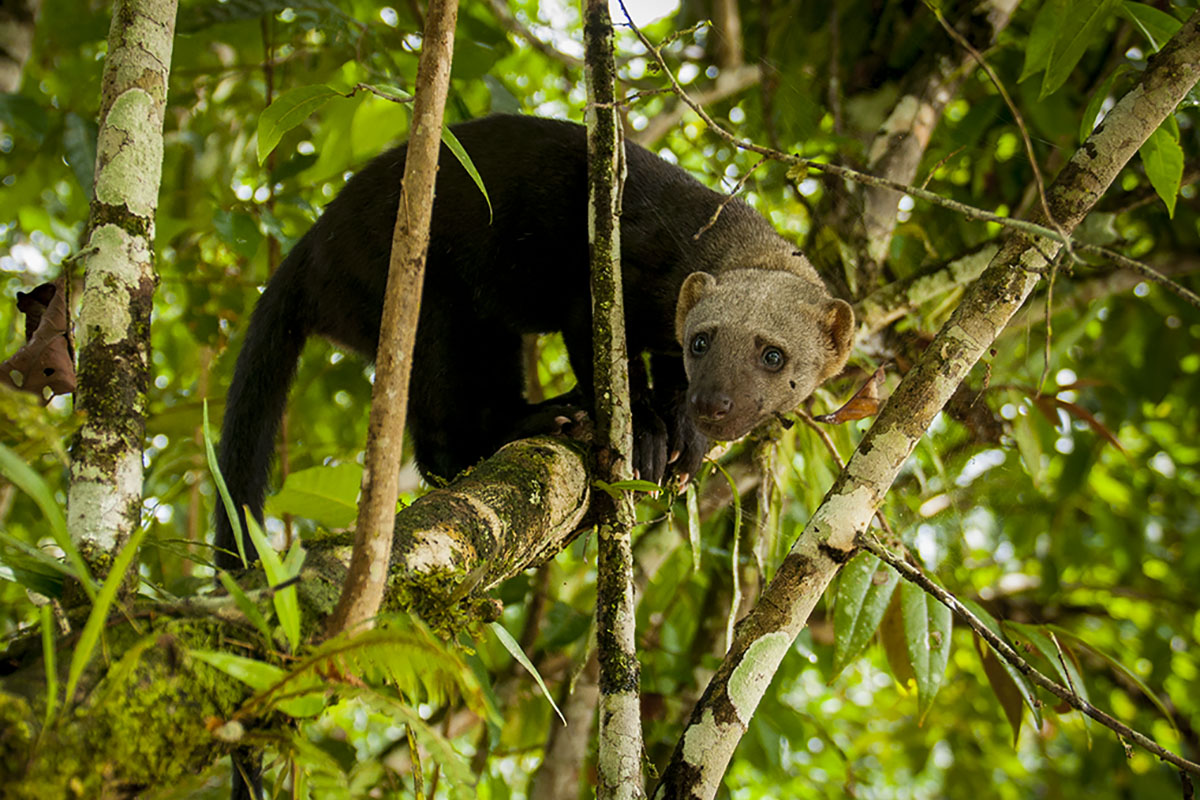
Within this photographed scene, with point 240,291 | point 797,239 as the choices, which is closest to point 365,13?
point 240,291

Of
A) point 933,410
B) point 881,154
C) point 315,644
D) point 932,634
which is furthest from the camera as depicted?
point 881,154

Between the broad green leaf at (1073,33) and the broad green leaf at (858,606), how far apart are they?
1.32 metres

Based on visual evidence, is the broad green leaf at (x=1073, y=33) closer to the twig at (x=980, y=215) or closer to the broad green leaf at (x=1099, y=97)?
the broad green leaf at (x=1099, y=97)

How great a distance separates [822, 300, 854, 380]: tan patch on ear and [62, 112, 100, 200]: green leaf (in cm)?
246

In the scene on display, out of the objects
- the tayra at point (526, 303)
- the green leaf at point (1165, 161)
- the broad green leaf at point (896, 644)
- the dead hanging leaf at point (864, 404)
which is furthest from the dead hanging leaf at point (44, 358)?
the green leaf at point (1165, 161)

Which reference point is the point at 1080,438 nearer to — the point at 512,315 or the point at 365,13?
the point at 512,315

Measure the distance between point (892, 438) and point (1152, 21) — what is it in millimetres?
1447

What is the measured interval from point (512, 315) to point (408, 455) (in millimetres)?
1035

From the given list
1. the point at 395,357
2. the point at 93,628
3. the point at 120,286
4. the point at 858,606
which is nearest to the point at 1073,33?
the point at 858,606

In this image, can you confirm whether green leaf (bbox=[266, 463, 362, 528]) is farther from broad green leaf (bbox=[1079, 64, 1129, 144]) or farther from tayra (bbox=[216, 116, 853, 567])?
broad green leaf (bbox=[1079, 64, 1129, 144])

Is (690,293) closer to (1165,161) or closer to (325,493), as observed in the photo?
(1165,161)

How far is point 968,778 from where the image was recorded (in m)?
5.87

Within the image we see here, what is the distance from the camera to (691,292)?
10.7 ft

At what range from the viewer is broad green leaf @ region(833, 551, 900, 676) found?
7.73 feet
